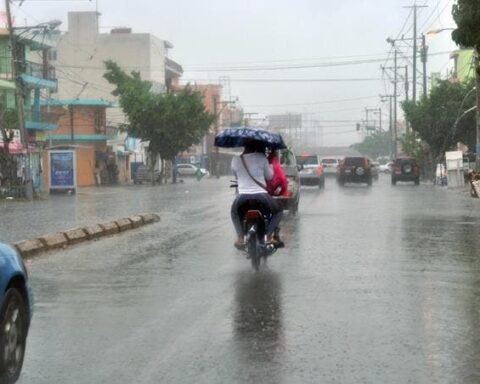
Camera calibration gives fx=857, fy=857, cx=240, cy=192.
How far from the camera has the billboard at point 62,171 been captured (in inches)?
1693

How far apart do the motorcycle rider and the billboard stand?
32.2m

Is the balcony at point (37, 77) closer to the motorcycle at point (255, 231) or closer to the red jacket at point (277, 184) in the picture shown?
the red jacket at point (277, 184)

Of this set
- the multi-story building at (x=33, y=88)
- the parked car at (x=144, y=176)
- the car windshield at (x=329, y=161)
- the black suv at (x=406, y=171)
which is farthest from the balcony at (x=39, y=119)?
the black suv at (x=406, y=171)

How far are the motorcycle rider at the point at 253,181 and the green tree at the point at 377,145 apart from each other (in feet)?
490

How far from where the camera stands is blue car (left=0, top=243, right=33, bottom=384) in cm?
594

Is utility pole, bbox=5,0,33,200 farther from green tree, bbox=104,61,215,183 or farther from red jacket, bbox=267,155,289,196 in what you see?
red jacket, bbox=267,155,289,196

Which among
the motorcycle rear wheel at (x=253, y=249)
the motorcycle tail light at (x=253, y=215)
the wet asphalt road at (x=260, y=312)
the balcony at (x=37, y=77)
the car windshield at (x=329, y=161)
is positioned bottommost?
the wet asphalt road at (x=260, y=312)

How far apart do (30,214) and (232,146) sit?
585 inches

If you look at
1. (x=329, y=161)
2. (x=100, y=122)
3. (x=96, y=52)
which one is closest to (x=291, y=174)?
(x=329, y=161)

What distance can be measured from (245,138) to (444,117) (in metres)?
48.2

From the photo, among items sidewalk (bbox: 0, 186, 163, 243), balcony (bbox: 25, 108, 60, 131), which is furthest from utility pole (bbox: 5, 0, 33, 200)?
balcony (bbox: 25, 108, 60, 131)

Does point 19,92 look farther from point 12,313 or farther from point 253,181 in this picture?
point 12,313

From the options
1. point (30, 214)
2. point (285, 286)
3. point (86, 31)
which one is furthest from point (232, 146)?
point (86, 31)

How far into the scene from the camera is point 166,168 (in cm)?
7319
